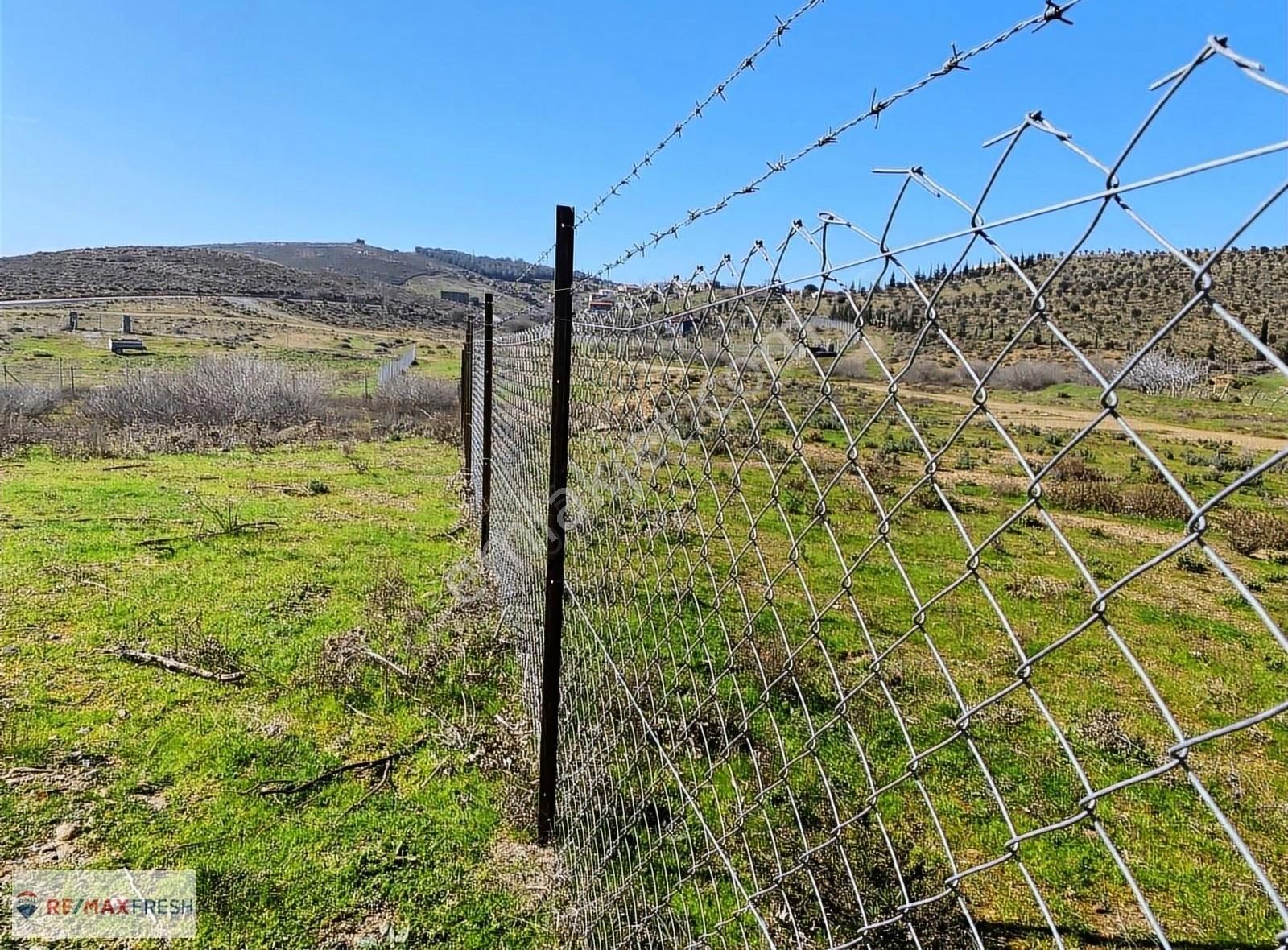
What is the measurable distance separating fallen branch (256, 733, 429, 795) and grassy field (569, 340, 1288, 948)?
120cm

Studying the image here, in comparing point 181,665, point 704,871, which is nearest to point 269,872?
point 704,871

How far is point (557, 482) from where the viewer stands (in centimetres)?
273

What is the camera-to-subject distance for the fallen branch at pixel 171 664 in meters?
4.24

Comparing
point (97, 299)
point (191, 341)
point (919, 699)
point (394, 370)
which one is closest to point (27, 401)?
Result: point (394, 370)

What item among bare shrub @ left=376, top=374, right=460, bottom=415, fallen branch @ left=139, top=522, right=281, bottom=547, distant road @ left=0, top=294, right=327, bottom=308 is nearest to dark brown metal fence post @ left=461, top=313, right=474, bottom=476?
fallen branch @ left=139, top=522, right=281, bottom=547

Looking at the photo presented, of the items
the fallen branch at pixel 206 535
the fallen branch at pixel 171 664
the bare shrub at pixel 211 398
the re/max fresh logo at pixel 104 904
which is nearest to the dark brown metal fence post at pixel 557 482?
the re/max fresh logo at pixel 104 904

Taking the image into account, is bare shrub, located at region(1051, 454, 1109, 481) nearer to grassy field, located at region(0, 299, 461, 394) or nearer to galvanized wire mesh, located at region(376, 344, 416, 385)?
galvanized wire mesh, located at region(376, 344, 416, 385)

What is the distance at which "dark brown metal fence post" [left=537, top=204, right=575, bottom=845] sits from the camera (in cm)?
266

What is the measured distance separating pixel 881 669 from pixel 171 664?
450cm

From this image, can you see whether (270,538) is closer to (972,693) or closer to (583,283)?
(583,283)

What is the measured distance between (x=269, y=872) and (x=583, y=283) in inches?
101

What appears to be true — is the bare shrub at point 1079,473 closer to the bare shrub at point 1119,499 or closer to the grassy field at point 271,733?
the bare shrub at point 1119,499

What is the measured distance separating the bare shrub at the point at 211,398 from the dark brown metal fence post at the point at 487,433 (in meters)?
10.8

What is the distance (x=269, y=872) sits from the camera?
9.04 feet
